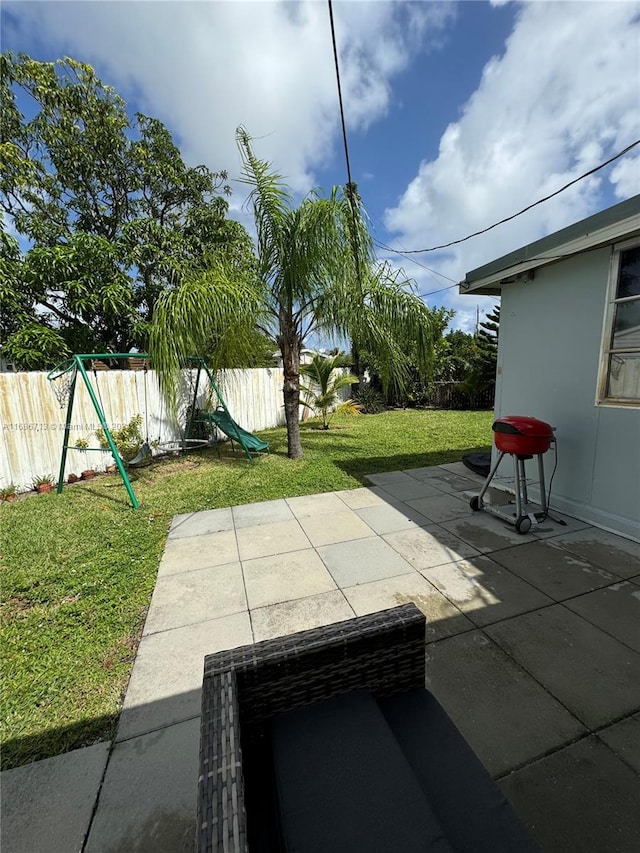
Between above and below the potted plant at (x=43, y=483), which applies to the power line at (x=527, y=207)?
above


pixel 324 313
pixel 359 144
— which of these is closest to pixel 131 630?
pixel 324 313

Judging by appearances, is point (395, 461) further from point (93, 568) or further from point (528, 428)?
point (93, 568)

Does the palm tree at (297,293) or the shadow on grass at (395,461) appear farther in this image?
the shadow on grass at (395,461)

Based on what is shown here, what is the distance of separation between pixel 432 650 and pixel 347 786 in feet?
4.34

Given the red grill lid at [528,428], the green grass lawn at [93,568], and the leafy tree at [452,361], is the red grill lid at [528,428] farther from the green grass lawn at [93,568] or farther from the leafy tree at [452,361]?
the leafy tree at [452,361]

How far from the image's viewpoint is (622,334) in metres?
3.37

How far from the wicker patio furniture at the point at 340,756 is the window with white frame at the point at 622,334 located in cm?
338

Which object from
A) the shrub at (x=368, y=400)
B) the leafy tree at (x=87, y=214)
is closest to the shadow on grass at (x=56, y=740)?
the leafy tree at (x=87, y=214)

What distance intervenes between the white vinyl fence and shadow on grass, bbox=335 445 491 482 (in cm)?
352

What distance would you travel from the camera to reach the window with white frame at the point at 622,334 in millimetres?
3238

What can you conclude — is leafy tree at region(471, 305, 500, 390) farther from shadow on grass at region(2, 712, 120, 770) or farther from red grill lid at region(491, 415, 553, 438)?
shadow on grass at region(2, 712, 120, 770)

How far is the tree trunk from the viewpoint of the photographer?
6309mm

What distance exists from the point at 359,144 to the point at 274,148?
124 cm

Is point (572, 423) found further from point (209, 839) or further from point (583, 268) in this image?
point (209, 839)
